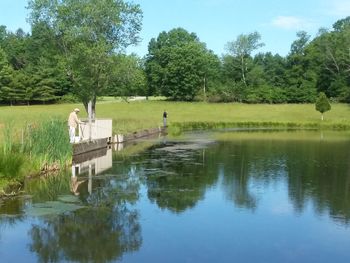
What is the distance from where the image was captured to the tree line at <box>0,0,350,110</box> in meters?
32.7

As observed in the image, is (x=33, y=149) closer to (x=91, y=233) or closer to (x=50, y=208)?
(x=50, y=208)

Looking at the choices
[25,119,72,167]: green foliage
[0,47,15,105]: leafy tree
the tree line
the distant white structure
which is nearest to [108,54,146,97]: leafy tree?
the tree line

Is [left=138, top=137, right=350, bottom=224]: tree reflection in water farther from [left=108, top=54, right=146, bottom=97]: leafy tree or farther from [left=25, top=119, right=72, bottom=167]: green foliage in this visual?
[left=108, top=54, right=146, bottom=97]: leafy tree

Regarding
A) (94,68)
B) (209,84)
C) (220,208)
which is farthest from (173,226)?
(209,84)

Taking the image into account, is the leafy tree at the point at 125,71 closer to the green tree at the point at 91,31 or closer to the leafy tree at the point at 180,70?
the green tree at the point at 91,31

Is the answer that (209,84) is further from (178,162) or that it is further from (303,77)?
(178,162)

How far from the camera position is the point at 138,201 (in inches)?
461

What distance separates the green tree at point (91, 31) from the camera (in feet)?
104

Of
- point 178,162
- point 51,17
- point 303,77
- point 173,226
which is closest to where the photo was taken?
point 173,226

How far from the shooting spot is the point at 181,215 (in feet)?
33.8

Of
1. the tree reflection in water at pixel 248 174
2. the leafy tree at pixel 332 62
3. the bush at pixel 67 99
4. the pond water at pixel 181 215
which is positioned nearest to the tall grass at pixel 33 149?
the pond water at pixel 181 215

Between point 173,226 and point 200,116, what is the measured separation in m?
54.1

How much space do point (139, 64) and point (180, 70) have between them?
4872 centimetres

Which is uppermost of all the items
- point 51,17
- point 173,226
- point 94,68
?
point 51,17
